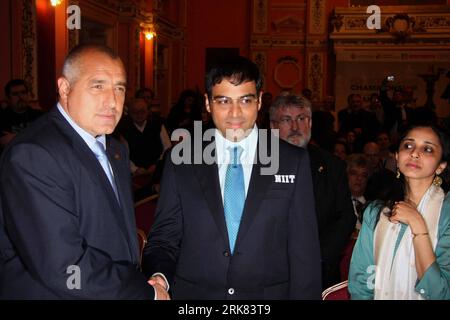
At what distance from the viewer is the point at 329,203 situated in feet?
8.23

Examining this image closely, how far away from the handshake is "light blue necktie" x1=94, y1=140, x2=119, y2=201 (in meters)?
0.33

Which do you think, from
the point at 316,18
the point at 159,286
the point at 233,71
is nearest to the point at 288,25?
the point at 316,18

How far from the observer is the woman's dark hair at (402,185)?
192 centimetres

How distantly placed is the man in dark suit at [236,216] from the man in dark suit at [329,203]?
72 cm

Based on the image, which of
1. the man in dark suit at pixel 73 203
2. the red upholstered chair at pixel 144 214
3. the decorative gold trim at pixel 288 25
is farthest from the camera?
the decorative gold trim at pixel 288 25

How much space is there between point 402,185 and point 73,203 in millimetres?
1305

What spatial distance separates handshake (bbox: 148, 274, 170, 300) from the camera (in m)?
1.66

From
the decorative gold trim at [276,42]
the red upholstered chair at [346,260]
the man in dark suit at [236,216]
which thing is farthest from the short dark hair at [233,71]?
the decorative gold trim at [276,42]

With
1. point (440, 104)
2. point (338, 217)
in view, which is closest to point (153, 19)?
point (440, 104)

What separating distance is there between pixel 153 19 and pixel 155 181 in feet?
21.9
